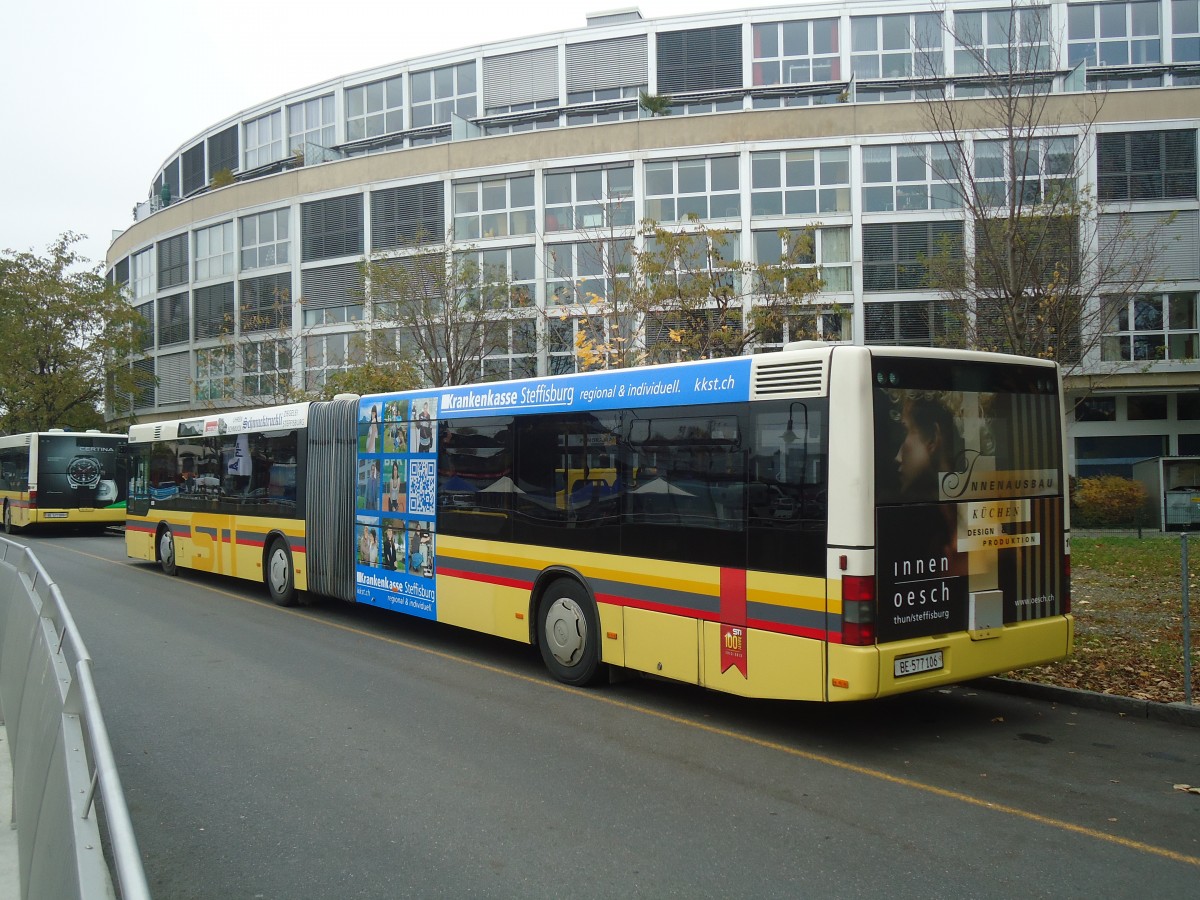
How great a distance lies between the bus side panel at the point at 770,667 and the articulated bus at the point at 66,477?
999 inches

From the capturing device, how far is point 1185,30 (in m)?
33.5

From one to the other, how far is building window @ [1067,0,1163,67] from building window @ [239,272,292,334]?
29552mm

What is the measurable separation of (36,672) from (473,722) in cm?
305

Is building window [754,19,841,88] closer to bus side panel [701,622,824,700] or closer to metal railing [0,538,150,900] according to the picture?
bus side panel [701,622,824,700]

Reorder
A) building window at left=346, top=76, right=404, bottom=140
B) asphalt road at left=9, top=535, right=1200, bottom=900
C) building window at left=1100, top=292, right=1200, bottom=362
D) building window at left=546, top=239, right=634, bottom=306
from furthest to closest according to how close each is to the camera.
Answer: building window at left=346, top=76, right=404, bottom=140
building window at left=1100, top=292, right=1200, bottom=362
building window at left=546, top=239, right=634, bottom=306
asphalt road at left=9, top=535, right=1200, bottom=900

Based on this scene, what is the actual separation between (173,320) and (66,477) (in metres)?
20.1

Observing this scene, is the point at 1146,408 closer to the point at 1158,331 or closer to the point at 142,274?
the point at 1158,331

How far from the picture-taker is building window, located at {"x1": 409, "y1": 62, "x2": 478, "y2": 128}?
3959 centimetres

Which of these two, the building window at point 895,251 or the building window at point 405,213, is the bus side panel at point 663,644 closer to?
the building window at point 895,251

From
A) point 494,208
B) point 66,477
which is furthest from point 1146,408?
point 66,477

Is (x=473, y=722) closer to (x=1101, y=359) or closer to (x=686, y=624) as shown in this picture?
(x=686, y=624)

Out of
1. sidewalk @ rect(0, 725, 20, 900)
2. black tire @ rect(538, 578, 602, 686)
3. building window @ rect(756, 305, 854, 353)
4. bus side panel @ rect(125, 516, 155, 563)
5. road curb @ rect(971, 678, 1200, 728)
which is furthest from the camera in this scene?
building window @ rect(756, 305, 854, 353)

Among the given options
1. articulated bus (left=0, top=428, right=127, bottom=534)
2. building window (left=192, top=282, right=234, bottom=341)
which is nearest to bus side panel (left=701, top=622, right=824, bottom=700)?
articulated bus (left=0, top=428, right=127, bottom=534)

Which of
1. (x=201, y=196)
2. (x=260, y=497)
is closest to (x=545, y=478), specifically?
(x=260, y=497)
